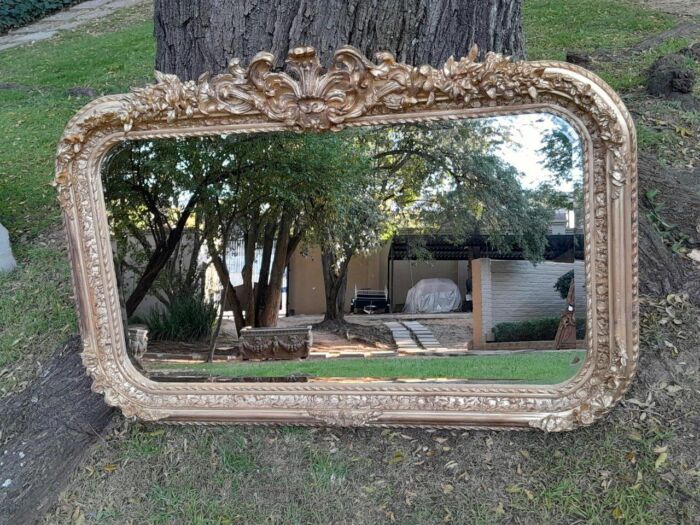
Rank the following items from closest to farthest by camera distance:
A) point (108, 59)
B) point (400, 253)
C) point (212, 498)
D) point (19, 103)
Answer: point (400, 253) → point (212, 498) → point (19, 103) → point (108, 59)

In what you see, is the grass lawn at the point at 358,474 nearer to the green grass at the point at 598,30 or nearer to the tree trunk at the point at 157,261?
the tree trunk at the point at 157,261

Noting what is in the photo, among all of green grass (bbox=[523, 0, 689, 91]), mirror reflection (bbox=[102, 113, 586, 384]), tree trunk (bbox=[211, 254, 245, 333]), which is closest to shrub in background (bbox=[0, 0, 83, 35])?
green grass (bbox=[523, 0, 689, 91])

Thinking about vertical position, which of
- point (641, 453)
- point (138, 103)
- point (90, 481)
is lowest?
point (90, 481)

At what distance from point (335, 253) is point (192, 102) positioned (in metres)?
0.84

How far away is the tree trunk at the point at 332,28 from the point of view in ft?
10.6

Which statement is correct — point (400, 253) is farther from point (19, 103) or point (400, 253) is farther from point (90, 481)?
point (19, 103)

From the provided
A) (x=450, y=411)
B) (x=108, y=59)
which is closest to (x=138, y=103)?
(x=450, y=411)

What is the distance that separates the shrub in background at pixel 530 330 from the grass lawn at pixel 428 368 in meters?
0.06

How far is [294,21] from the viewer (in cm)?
325

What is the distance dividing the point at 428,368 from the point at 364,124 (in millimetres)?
→ 1015

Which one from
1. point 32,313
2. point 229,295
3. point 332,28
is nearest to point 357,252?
point 229,295

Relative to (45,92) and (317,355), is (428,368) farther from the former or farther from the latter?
(45,92)

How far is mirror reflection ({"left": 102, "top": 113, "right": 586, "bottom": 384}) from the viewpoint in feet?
8.83

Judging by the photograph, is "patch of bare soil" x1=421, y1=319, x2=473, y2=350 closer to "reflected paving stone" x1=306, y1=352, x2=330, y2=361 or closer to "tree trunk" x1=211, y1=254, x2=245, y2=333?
"reflected paving stone" x1=306, y1=352, x2=330, y2=361
